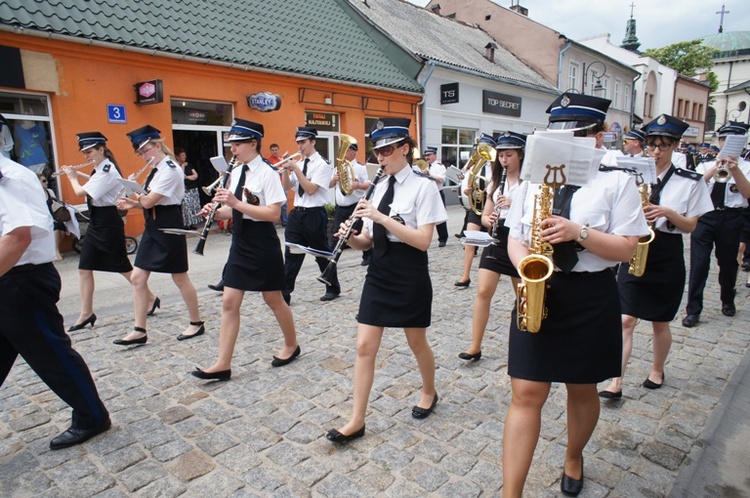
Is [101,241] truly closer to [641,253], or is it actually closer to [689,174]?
[641,253]

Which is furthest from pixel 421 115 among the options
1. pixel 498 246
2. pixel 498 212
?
pixel 498 246

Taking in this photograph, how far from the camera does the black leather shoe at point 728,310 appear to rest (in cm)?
604

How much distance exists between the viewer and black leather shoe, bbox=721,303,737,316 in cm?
604

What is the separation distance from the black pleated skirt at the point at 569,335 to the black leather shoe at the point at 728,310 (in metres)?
4.84

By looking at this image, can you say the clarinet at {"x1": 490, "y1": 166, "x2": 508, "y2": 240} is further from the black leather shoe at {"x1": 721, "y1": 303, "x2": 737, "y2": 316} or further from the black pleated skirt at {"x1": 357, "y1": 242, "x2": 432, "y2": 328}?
the black leather shoe at {"x1": 721, "y1": 303, "x2": 737, "y2": 316}

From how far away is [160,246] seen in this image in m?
5.00

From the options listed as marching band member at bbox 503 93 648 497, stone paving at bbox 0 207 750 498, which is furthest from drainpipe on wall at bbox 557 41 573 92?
marching band member at bbox 503 93 648 497

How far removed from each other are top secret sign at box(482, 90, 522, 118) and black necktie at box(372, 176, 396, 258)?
58.2 feet

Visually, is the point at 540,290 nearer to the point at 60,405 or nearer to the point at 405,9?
the point at 60,405

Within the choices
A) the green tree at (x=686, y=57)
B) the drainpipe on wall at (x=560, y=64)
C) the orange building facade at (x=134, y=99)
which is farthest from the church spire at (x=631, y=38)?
the orange building facade at (x=134, y=99)

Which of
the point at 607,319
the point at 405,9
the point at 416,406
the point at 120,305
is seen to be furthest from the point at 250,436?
the point at 405,9

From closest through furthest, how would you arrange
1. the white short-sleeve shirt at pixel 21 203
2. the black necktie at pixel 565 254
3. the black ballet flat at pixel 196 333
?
the black necktie at pixel 565 254
the white short-sleeve shirt at pixel 21 203
the black ballet flat at pixel 196 333

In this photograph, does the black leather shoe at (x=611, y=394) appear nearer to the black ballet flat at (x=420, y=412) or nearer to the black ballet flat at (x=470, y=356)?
the black ballet flat at (x=470, y=356)

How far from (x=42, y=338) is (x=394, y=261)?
87.0 inches
